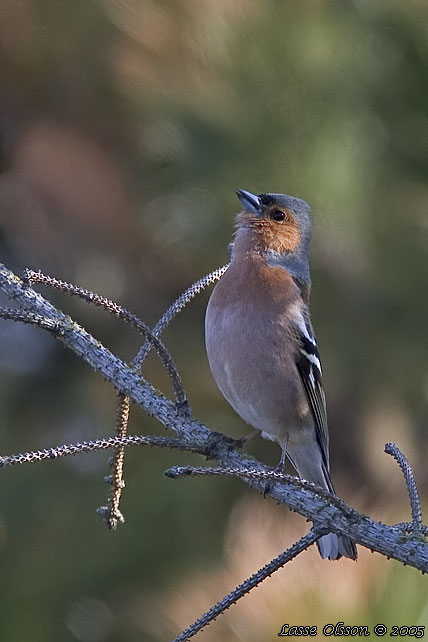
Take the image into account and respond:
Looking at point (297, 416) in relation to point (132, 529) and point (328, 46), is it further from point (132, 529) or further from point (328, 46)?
point (328, 46)

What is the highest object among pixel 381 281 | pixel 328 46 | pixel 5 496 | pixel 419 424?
pixel 328 46

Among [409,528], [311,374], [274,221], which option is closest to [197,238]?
[274,221]

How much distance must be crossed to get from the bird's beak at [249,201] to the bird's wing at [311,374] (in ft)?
1.65

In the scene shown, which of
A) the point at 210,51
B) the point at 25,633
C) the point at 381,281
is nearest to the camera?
the point at 25,633

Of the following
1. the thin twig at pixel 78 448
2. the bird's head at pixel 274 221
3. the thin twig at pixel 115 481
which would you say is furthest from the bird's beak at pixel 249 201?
the thin twig at pixel 78 448

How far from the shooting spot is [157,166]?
4.62 meters

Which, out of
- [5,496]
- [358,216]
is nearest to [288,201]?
[358,216]

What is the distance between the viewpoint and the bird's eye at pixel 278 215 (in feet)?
12.5

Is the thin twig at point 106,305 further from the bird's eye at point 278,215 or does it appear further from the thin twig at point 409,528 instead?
the bird's eye at point 278,215

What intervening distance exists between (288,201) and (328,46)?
83 centimetres

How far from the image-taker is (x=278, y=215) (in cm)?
381

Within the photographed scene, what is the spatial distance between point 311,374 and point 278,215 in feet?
2.37

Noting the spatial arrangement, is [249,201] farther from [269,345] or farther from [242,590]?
[242,590]

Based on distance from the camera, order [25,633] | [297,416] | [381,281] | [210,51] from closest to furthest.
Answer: [297,416]
[25,633]
[210,51]
[381,281]
